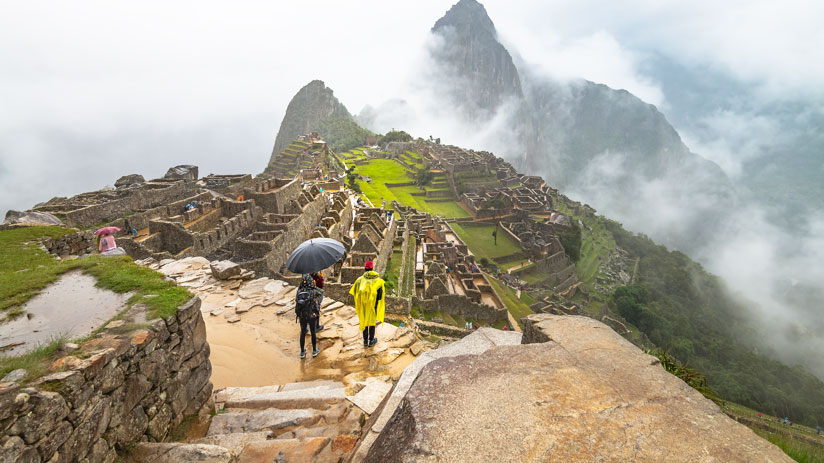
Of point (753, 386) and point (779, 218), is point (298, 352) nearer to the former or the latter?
point (753, 386)

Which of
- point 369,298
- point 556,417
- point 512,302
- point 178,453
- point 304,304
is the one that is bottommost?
point 512,302

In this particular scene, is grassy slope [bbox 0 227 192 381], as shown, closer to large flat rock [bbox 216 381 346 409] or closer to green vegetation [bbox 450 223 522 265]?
large flat rock [bbox 216 381 346 409]

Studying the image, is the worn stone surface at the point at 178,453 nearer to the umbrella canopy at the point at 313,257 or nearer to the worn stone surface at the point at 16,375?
the worn stone surface at the point at 16,375

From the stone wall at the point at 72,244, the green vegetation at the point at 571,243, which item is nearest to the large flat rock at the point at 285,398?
the stone wall at the point at 72,244

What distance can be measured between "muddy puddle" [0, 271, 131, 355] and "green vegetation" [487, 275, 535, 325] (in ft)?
74.2

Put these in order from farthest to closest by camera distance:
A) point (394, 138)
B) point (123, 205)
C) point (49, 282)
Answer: point (394, 138)
point (123, 205)
point (49, 282)

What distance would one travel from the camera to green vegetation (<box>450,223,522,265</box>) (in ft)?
126

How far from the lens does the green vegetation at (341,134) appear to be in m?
81.1

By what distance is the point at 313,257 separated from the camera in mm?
6828

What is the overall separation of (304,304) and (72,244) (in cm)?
772

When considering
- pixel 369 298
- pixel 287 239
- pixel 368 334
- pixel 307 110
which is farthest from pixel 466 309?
pixel 307 110

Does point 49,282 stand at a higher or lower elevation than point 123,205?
higher

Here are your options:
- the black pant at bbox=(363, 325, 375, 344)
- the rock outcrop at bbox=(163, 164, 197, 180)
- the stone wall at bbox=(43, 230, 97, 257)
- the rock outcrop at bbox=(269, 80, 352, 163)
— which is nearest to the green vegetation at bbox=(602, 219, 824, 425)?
the black pant at bbox=(363, 325, 375, 344)

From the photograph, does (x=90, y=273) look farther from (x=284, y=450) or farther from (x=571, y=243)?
(x=571, y=243)
